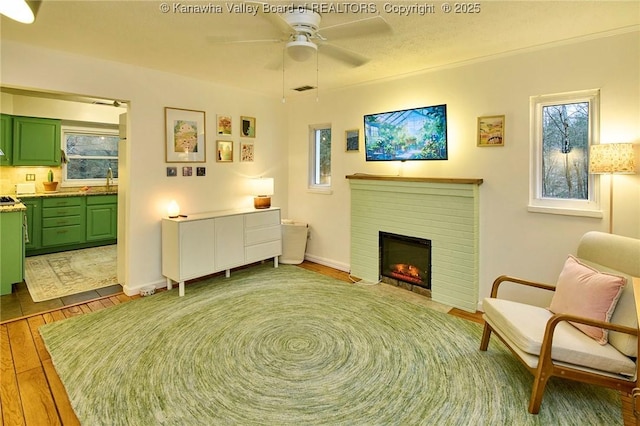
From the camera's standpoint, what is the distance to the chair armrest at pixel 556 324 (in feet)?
6.21

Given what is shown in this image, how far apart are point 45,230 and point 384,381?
5747 millimetres

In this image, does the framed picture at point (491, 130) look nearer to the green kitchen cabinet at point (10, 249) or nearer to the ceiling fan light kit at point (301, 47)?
the ceiling fan light kit at point (301, 47)

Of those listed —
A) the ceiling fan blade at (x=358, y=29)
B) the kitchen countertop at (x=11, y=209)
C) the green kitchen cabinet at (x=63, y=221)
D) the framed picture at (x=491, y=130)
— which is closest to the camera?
the ceiling fan blade at (x=358, y=29)

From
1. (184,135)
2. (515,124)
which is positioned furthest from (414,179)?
(184,135)

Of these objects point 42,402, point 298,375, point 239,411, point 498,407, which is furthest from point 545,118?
point 42,402

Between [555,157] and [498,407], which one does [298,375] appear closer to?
[498,407]

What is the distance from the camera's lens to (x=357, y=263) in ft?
15.0

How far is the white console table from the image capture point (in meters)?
3.84

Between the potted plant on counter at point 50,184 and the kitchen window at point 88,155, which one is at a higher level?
the kitchen window at point 88,155

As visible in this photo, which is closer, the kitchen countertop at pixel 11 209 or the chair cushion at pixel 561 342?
the chair cushion at pixel 561 342

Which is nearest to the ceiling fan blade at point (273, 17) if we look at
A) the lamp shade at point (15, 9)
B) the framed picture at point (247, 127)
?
the lamp shade at point (15, 9)

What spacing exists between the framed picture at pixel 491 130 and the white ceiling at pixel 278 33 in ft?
2.00

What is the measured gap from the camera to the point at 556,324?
1.95 metres

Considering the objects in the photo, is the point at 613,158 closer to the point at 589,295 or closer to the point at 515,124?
the point at 515,124
